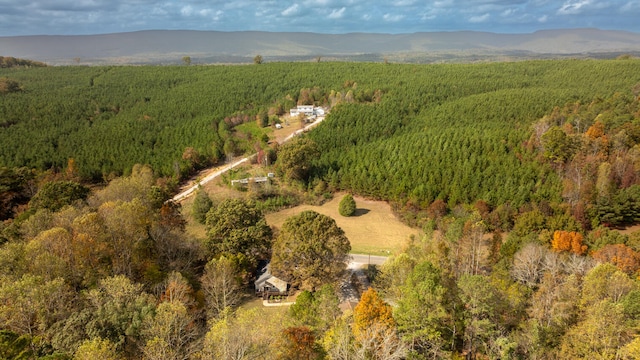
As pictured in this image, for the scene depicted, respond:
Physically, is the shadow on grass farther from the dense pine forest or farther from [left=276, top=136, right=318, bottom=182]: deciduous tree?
[left=276, top=136, right=318, bottom=182]: deciduous tree

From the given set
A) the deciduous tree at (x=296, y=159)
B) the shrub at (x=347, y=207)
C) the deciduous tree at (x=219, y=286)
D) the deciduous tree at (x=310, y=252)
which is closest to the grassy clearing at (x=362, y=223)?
the shrub at (x=347, y=207)

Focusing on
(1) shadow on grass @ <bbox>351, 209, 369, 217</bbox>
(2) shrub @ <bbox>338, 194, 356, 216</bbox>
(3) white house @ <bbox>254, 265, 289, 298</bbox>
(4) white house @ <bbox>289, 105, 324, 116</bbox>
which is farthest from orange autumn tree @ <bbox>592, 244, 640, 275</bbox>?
(4) white house @ <bbox>289, 105, 324, 116</bbox>

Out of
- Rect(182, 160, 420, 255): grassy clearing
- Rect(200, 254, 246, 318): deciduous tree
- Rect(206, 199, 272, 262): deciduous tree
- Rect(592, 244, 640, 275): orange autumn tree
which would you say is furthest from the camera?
Rect(182, 160, 420, 255): grassy clearing

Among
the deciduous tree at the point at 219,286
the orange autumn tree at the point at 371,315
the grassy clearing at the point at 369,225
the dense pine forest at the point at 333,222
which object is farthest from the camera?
the grassy clearing at the point at 369,225

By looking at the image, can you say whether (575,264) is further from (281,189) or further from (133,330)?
(281,189)

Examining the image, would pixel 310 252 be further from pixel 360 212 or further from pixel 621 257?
pixel 621 257

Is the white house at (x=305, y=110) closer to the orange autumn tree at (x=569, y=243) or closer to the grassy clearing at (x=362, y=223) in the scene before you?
the grassy clearing at (x=362, y=223)

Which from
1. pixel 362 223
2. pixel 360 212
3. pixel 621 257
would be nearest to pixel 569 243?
pixel 621 257
